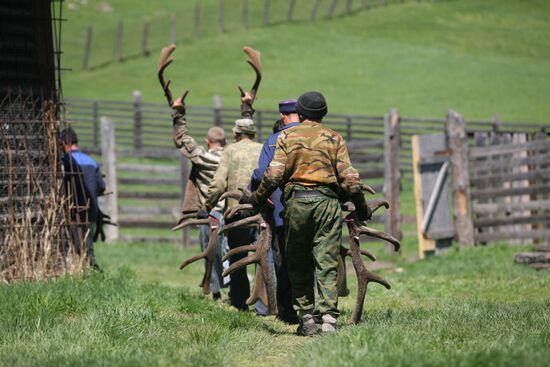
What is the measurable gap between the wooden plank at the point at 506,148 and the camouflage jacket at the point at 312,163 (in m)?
8.71

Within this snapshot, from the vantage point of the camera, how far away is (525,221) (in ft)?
55.0

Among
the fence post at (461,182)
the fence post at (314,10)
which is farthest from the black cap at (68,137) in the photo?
the fence post at (314,10)

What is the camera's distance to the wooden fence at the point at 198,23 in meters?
56.1

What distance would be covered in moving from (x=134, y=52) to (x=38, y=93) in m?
45.6

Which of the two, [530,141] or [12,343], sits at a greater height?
[530,141]

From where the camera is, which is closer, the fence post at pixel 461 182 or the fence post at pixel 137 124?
the fence post at pixel 461 182

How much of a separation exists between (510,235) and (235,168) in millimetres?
7384

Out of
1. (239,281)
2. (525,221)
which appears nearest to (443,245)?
(525,221)

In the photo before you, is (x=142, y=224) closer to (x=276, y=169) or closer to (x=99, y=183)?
(x=99, y=183)

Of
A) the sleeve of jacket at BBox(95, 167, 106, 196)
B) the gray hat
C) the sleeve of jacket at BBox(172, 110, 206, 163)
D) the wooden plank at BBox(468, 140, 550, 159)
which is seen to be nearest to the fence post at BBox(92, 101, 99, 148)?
the wooden plank at BBox(468, 140, 550, 159)

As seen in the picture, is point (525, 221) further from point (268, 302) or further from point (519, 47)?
point (519, 47)

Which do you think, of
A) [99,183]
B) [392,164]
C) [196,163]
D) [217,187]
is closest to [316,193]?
[217,187]

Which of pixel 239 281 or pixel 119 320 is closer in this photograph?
pixel 119 320

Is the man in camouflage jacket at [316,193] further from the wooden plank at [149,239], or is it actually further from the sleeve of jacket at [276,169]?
the wooden plank at [149,239]
